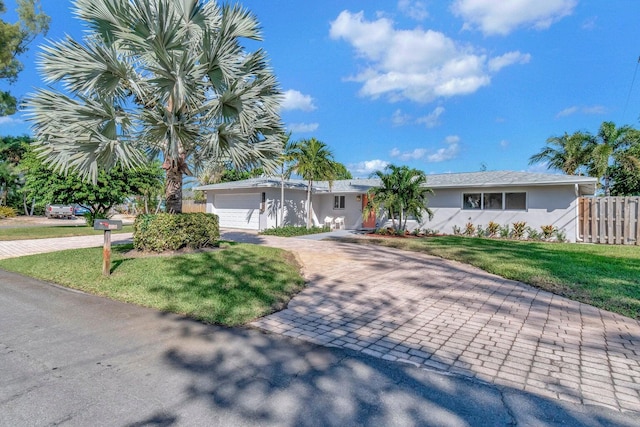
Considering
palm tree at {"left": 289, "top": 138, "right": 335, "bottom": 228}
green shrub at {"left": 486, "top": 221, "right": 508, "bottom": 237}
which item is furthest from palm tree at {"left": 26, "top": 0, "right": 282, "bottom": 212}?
green shrub at {"left": 486, "top": 221, "right": 508, "bottom": 237}

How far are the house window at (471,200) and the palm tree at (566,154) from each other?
954 centimetres

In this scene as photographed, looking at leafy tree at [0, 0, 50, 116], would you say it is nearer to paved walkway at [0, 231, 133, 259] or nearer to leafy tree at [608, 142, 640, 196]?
paved walkway at [0, 231, 133, 259]

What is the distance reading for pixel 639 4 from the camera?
9703 mm

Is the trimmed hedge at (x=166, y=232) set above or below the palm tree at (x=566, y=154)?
below

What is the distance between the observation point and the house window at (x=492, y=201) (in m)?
14.4

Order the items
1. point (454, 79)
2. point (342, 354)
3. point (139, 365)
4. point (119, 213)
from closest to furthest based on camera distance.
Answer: point (139, 365) < point (342, 354) < point (454, 79) < point (119, 213)

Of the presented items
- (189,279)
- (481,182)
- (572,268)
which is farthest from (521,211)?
(189,279)

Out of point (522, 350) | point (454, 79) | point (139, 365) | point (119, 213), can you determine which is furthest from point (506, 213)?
point (119, 213)

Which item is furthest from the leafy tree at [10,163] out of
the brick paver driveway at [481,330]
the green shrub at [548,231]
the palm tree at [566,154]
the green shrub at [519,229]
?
the palm tree at [566,154]

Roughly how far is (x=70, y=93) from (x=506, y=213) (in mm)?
15743

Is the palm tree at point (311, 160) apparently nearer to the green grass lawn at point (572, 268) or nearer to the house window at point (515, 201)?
the green grass lawn at point (572, 268)

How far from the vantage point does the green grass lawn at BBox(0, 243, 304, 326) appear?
183 inches

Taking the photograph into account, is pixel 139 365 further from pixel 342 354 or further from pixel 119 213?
pixel 119 213

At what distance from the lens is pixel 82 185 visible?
15.4 metres
